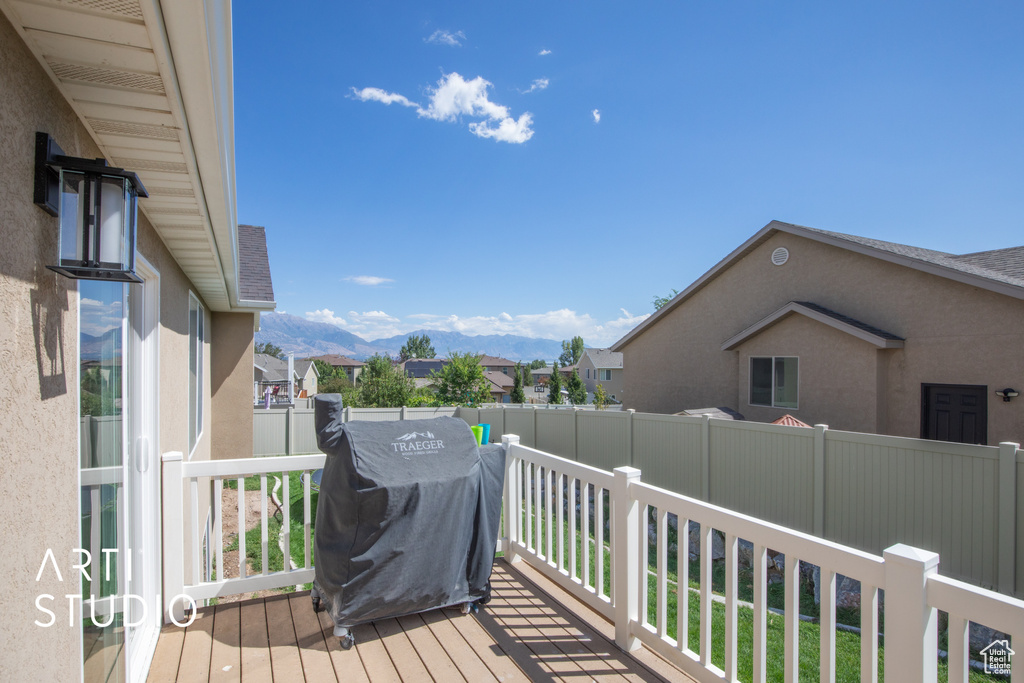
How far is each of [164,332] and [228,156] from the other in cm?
183

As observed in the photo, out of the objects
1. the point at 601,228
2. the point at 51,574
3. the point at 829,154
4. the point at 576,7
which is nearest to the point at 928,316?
the point at 576,7

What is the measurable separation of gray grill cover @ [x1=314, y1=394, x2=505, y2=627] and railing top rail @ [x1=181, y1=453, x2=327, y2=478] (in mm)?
556

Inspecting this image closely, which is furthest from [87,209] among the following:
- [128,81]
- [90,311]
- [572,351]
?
[572,351]

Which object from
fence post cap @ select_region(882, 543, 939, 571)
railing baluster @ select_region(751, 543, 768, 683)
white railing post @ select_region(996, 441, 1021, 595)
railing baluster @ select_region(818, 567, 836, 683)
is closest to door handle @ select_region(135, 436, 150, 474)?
railing baluster @ select_region(751, 543, 768, 683)

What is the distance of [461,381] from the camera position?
20.3 m

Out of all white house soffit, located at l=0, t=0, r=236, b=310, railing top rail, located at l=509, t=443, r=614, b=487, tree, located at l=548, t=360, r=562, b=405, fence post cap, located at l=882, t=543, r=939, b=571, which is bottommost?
tree, located at l=548, t=360, r=562, b=405

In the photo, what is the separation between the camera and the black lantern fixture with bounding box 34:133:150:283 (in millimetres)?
1424

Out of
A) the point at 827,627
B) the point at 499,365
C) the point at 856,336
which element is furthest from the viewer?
the point at 499,365

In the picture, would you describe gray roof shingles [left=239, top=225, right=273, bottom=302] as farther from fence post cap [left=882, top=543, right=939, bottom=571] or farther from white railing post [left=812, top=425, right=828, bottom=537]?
white railing post [left=812, top=425, right=828, bottom=537]

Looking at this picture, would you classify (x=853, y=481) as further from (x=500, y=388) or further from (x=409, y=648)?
(x=500, y=388)

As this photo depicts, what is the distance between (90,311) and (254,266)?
8127mm

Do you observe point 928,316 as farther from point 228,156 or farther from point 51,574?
point 51,574

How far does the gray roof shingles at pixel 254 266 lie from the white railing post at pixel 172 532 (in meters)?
5.29

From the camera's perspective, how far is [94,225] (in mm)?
1540
